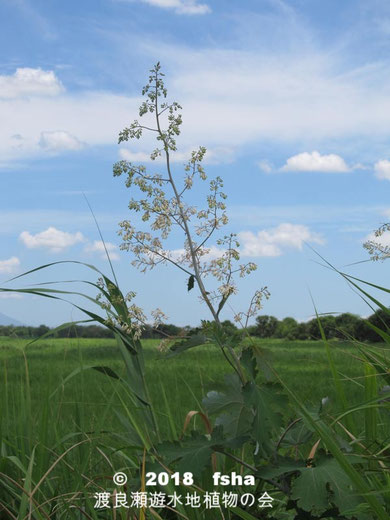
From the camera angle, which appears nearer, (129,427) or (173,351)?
(173,351)

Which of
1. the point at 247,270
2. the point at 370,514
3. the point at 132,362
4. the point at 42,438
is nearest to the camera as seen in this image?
the point at 370,514

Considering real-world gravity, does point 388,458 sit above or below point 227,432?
below

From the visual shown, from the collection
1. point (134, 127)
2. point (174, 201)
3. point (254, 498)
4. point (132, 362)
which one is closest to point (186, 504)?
point (254, 498)

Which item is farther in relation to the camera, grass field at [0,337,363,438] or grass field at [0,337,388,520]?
grass field at [0,337,363,438]

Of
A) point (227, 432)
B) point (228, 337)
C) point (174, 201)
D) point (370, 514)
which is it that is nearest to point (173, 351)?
point (228, 337)

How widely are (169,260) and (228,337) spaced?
0.57 m

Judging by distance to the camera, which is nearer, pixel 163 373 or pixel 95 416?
pixel 95 416

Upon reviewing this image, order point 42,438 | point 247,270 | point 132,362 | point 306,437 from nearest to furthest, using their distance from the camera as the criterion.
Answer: point 306,437 → point 247,270 → point 132,362 → point 42,438

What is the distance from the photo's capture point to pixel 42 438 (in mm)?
3127

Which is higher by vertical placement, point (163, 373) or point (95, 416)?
point (163, 373)

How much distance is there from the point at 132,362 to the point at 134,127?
1.15 metres

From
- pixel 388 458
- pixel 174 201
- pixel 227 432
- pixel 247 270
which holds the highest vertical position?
pixel 174 201

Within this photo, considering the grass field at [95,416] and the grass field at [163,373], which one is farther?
the grass field at [163,373]

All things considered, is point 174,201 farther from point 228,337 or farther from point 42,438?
point 42,438
